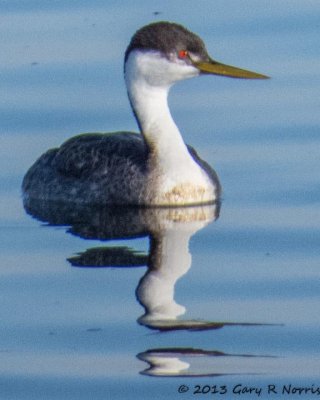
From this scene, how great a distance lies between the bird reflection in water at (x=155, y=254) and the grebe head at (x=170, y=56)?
42.4 inches

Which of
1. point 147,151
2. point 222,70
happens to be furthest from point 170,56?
point 147,151

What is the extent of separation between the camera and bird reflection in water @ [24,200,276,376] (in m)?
10.7

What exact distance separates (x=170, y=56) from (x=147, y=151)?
0.75 metres

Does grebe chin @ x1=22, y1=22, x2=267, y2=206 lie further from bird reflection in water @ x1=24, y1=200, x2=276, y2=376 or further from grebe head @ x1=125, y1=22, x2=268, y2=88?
bird reflection in water @ x1=24, y1=200, x2=276, y2=376

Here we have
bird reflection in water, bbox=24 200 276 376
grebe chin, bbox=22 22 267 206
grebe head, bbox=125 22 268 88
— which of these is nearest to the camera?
bird reflection in water, bbox=24 200 276 376

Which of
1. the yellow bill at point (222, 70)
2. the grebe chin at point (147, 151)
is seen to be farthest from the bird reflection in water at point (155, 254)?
the yellow bill at point (222, 70)

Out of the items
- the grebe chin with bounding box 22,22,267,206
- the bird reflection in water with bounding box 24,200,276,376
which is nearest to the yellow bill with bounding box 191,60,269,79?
the grebe chin with bounding box 22,22,267,206

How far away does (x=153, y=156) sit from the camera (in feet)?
48.6

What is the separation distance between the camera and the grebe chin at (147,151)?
1459 cm

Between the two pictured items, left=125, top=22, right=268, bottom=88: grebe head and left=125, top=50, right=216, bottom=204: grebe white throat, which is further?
left=125, top=22, right=268, bottom=88: grebe head

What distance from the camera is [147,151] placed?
1487 centimetres

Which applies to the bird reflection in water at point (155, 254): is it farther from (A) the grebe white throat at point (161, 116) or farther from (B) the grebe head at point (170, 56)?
(B) the grebe head at point (170, 56)

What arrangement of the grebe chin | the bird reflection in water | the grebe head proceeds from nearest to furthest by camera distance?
the bird reflection in water, the grebe chin, the grebe head

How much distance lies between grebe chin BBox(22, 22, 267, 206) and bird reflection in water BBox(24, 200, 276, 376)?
0.13 metres
